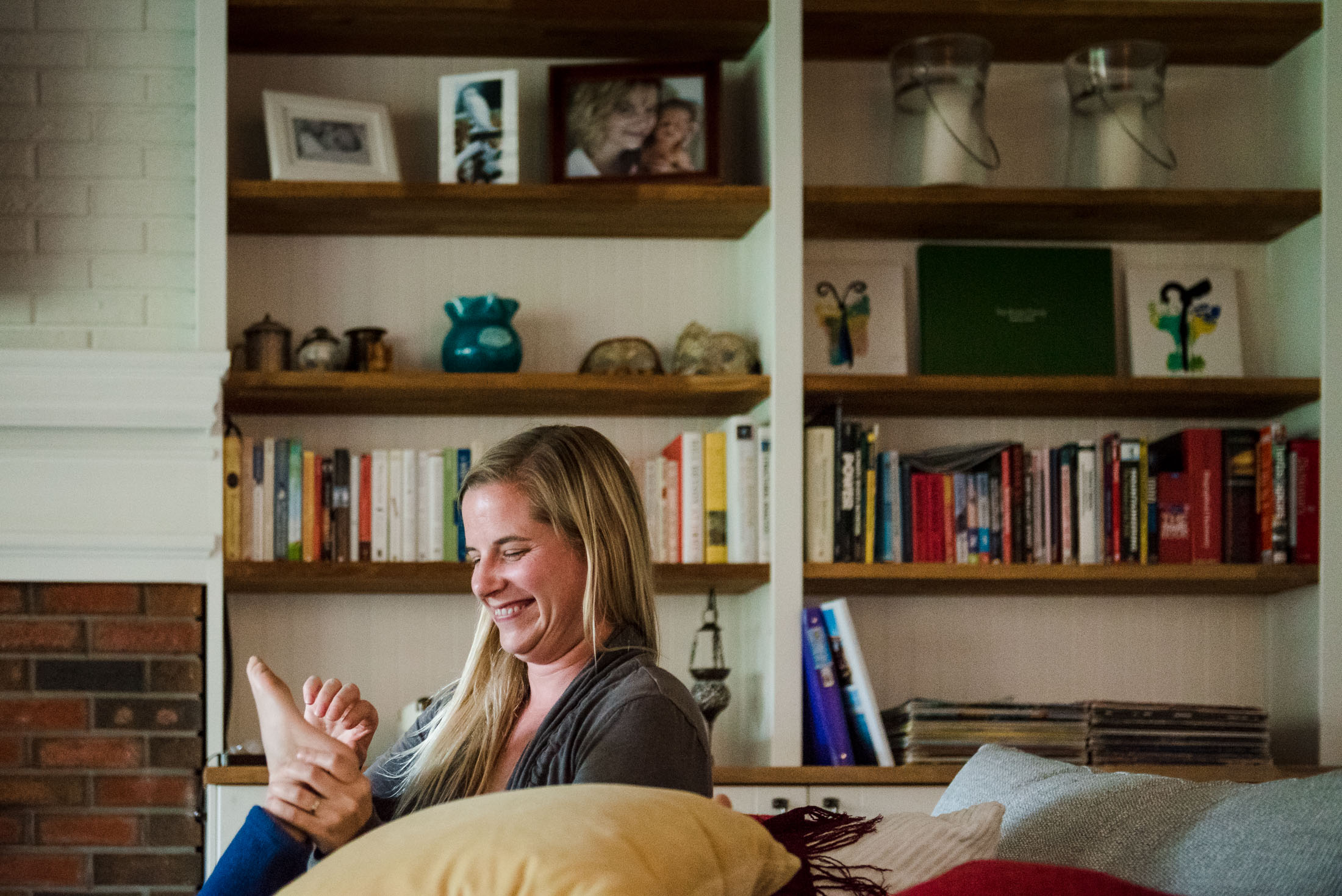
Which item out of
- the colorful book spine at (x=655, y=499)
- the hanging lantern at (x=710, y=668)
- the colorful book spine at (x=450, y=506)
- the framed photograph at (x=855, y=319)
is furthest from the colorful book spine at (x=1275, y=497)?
the colorful book spine at (x=450, y=506)

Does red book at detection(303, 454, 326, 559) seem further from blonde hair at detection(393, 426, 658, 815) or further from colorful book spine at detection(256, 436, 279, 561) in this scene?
blonde hair at detection(393, 426, 658, 815)

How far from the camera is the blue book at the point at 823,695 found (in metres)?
2.88

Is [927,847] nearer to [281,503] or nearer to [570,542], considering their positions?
[570,542]

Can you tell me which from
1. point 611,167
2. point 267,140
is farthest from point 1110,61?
point 267,140

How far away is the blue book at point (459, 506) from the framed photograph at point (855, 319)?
2.60 ft

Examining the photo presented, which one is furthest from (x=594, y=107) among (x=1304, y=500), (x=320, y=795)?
(x=320, y=795)

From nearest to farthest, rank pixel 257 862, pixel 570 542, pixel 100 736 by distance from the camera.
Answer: pixel 257 862
pixel 570 542
pixel 100 736

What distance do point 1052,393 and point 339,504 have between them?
1.55 m

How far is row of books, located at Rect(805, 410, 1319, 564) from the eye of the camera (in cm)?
302

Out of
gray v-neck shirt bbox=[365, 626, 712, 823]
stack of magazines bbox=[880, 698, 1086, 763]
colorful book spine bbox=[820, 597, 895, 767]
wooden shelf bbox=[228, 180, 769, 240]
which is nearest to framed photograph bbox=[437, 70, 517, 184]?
wooden shelf bbox=[228, 180, 769, 240]

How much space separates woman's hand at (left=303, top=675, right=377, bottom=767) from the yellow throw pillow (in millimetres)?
583

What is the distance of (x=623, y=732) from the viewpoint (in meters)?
1.50

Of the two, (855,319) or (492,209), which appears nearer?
(492,209)

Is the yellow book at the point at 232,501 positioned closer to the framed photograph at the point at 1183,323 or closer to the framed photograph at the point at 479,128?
the framed photograph at the point at 479,128
